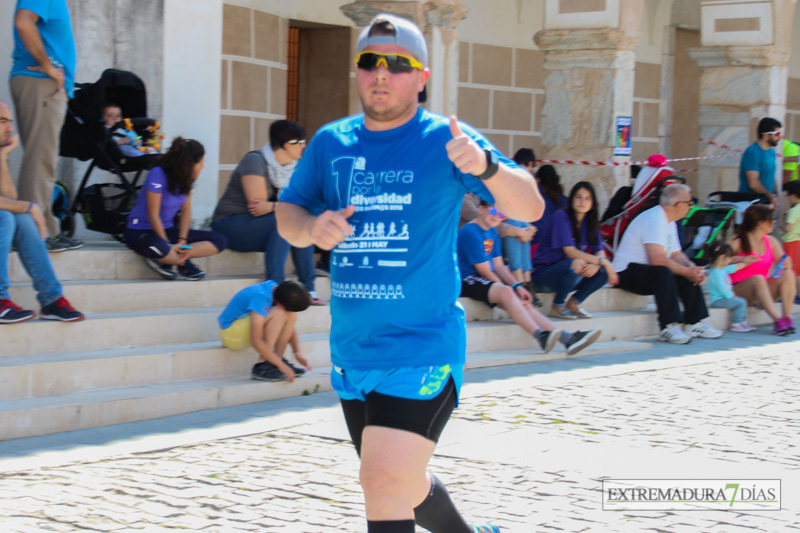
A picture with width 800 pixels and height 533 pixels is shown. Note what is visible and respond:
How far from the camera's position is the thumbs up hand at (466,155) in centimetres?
314

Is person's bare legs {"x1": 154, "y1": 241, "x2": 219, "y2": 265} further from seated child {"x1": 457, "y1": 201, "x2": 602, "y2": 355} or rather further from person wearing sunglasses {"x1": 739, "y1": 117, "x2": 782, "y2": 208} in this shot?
person wearing sunglasses {"x1": 739, "y1": 117, "x2": 782, "y2": 208}

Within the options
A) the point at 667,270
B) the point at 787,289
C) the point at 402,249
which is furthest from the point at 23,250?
the point at 787,289

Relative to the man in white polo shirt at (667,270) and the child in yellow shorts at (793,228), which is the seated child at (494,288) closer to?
the man in white polo shirt at (667,270)

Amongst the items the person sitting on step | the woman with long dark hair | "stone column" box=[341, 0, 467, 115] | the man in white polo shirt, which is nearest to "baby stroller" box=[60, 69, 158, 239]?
the person sitting on step

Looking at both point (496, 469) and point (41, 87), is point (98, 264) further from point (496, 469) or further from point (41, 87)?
point (496, 469)

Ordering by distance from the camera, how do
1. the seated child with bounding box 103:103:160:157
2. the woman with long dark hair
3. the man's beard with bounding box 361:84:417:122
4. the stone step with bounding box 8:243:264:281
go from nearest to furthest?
the man's beard with bounding box 361:84:417:122 < the stone step with bounding box 8:243:264:281 < the seated child with bounding box 103:103:160:157 < the woman with long dark hair

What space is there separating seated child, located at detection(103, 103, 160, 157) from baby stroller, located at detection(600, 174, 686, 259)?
5.09 metres

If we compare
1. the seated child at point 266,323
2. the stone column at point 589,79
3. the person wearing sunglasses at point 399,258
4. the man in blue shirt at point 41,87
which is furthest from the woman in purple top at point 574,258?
the person wearing sunglasses at point 399,258

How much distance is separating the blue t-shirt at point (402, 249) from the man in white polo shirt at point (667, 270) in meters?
7.66

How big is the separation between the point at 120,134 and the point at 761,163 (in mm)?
8361

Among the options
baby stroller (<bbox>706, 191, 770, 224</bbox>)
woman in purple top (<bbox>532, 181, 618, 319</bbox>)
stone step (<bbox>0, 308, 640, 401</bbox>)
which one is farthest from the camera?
baby stroller (<bbox>706, 191, 770, 224</bbox>)

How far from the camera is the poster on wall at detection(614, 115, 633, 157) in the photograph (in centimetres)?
1232

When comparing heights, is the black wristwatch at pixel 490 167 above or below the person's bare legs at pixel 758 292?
above
